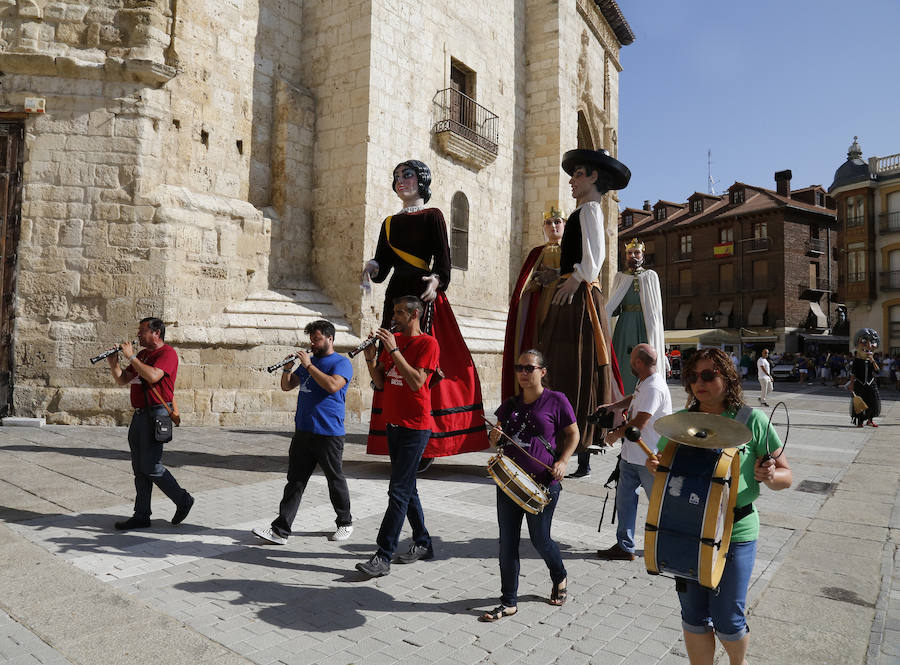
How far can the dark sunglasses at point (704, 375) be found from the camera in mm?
2305

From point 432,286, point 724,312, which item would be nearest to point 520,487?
point 432,286

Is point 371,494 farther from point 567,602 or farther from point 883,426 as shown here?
point 883,426

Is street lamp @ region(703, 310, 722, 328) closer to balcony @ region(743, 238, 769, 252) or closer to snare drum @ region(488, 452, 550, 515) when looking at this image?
balcony @ region(743, 238, 769, 252)

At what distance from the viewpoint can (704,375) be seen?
2.32 m

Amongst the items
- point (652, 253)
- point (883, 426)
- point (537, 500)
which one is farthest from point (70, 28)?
point (652, 253)

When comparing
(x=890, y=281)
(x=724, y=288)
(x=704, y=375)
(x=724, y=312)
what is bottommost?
(x=704, y=375)

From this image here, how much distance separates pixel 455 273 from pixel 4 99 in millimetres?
8236

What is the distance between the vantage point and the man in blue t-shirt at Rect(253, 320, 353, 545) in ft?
13.0

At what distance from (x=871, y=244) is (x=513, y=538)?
3657 centimetres

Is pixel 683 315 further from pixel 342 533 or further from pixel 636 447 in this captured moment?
pixel 342 533

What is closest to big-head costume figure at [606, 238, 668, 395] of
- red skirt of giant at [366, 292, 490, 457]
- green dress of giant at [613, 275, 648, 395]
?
green dress of giant at [613, 275, 648, 395]

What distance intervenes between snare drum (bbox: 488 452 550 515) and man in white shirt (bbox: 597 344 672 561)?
1.10 meters

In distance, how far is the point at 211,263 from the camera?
31.6ft

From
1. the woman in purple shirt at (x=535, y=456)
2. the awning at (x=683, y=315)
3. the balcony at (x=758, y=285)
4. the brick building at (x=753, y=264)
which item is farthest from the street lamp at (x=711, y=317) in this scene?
the woman in purple shirt at (x=535, y=456)
